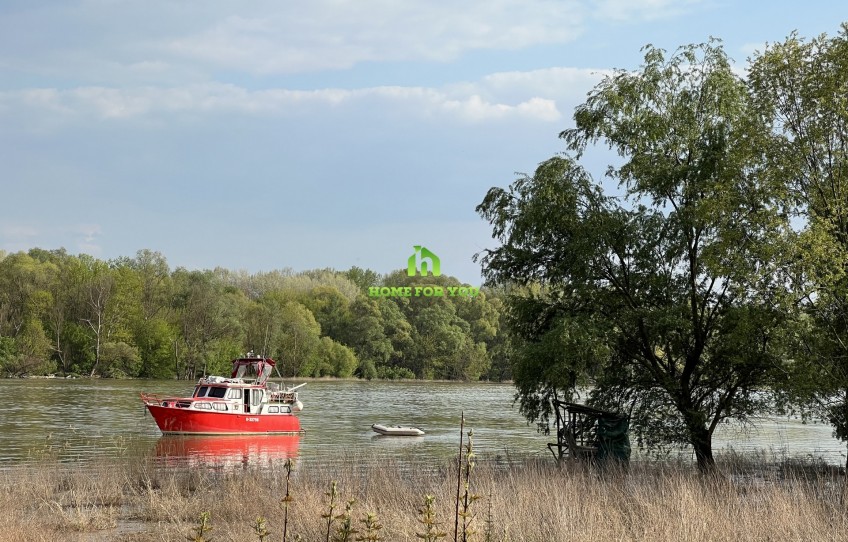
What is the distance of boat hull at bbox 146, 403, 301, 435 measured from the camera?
39.8 meters

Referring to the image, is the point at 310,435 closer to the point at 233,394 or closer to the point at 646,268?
the point at 233,394

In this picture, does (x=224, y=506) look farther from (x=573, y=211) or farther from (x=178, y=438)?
(x=178, y=438)

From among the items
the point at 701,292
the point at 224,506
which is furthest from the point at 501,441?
the point at 224,506

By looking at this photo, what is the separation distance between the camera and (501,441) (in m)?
38.8

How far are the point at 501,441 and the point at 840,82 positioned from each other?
24.0m

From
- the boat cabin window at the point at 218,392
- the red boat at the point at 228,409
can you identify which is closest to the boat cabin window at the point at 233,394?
the red boat at the point at 228,409

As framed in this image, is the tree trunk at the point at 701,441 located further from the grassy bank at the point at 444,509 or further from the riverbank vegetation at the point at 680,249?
the grassy bank at the point at 444,509

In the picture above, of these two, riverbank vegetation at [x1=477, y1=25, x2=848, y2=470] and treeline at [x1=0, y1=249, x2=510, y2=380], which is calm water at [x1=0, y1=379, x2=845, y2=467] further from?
treeline at [x1=0, y1=249, x2=510, y2=380]

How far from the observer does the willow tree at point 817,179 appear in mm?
17312

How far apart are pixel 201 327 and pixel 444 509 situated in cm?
9115

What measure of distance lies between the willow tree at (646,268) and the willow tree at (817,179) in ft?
5.31

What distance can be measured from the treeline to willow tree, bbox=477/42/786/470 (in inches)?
2324

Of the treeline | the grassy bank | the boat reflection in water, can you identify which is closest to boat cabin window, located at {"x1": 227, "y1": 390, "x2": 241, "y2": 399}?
the boat reflection in water

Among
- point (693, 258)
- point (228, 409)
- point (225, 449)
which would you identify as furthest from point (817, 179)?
point (228, 409)
